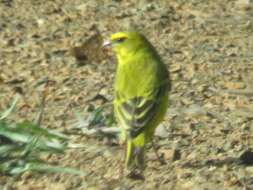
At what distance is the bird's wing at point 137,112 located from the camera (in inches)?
290

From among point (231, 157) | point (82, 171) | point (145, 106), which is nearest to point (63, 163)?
point (82, 171)

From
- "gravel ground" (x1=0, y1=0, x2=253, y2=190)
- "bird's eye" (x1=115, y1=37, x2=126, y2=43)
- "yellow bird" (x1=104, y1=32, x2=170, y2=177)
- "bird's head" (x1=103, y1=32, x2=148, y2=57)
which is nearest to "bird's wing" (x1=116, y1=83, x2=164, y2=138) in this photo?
"yellow bird" (x1=104, y1=32, x2=170, y2=177)

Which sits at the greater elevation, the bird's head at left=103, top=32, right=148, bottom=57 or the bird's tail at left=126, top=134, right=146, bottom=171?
the bird's head at left=103, top=32, right=148, bottom=57

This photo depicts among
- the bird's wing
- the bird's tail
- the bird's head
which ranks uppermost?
the bird's head

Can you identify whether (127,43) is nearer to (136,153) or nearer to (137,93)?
(137,93)

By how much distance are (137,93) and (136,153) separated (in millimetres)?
662

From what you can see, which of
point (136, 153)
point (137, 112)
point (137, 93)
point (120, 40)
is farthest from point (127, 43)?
point (136, 153)

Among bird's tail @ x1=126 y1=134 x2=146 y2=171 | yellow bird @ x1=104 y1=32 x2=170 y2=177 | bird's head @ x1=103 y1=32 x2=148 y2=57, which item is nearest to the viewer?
bird's tail @ x1=126 y1=134 x2=146 y2=171

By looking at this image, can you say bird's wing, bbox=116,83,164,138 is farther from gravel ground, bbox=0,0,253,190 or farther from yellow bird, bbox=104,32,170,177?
gravel ground, bbox=0,0,253,190

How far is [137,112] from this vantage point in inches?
296

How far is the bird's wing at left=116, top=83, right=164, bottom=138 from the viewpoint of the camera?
290 inches

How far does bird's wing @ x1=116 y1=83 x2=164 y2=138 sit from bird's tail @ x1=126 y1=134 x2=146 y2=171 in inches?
2.8

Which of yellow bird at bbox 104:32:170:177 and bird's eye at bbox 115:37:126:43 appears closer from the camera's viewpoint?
yellow bird at bbox 104:32:170:177

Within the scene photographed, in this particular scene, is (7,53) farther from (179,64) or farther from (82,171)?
(82,171)
